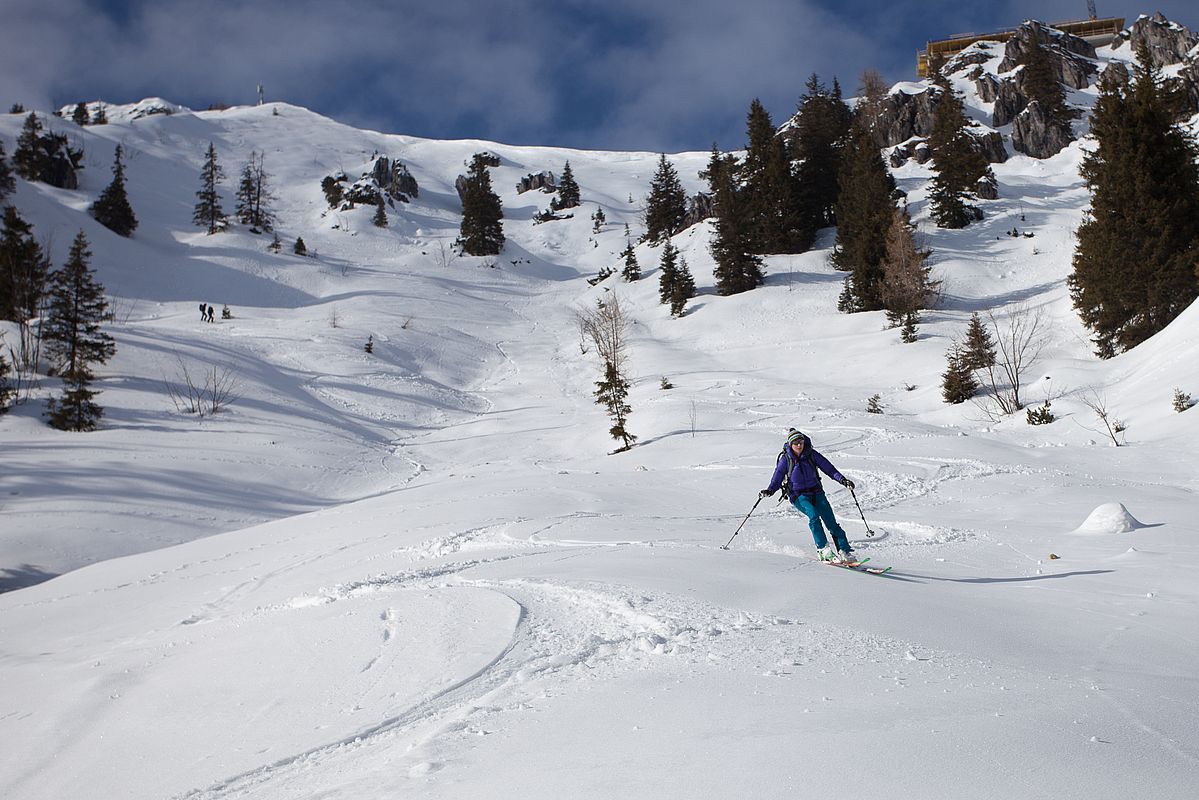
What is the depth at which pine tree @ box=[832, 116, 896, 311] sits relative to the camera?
1385 inches

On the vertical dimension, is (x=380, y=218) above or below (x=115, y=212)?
above

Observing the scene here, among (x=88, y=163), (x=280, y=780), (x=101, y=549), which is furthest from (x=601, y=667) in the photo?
(x=88, y=163)

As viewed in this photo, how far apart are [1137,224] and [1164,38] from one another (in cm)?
6754

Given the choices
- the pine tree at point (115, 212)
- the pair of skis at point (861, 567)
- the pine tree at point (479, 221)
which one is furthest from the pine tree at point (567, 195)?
the pair of skis at point (861, 567)

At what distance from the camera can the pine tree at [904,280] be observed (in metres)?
30.7

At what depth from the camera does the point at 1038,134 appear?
192 feet

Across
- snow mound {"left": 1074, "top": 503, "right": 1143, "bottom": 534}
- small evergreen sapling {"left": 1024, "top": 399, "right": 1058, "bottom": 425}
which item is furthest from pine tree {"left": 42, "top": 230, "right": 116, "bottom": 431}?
small evergreen sapling {"left": 1024, "top": 399, "right": 1058, "bottom": 425}

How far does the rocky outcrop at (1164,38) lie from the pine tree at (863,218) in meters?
40.8

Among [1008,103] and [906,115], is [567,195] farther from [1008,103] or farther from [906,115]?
[1008,103]

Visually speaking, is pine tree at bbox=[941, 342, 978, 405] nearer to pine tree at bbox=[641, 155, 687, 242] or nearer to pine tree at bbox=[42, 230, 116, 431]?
pine tree at bbox=[42, 230, 116, 431]

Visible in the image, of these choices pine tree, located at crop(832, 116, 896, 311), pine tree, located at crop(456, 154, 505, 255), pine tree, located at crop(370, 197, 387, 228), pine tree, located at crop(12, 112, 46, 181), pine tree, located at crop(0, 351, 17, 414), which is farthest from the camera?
pine tree, located at crop(370, 197, 387, 228)

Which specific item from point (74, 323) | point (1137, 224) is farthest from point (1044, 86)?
point (74, 323)

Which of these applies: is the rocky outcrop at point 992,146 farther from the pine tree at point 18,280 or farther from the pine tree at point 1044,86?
the pine tree at point 18,280

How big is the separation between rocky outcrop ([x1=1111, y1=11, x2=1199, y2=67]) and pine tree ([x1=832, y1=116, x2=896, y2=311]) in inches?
1606
